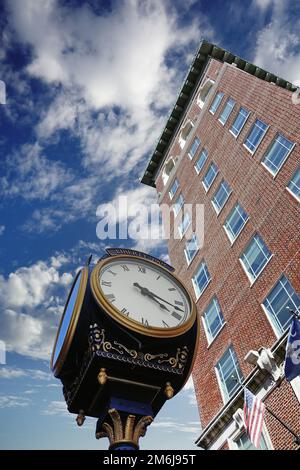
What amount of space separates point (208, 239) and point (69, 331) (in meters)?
17.6

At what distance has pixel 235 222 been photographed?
1864 centimetres

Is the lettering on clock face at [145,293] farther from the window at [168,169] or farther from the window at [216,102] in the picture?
the window at [168,169]

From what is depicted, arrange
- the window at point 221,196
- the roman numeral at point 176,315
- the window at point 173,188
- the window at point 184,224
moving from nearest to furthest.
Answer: the roman numeral at point 176,315 < the window at point 221,196 < the window at point 184,224 < the window at point 173,188

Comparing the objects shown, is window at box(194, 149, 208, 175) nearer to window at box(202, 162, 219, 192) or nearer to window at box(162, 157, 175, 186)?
window at box(202, 162, 219, 192)

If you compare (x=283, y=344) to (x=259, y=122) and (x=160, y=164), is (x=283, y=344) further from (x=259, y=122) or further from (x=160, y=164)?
(x=160, y=164)

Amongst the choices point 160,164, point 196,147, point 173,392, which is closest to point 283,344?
point 173,392

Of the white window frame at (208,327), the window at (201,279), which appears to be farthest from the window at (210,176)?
the white window frame at (208,327)

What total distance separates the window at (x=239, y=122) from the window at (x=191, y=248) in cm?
598

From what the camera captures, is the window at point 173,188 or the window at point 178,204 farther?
the window at point 173,188

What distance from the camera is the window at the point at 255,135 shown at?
18.6 m

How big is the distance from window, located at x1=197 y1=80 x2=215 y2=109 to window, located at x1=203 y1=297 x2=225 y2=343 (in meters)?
15.2

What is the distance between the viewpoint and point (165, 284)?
4660mm

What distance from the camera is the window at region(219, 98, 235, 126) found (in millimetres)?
23109

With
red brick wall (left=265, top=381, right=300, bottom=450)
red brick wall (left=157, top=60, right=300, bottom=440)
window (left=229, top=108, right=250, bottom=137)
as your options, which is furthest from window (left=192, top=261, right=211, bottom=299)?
red brick wall (left=265, top=381, right=300, bottom=450)
